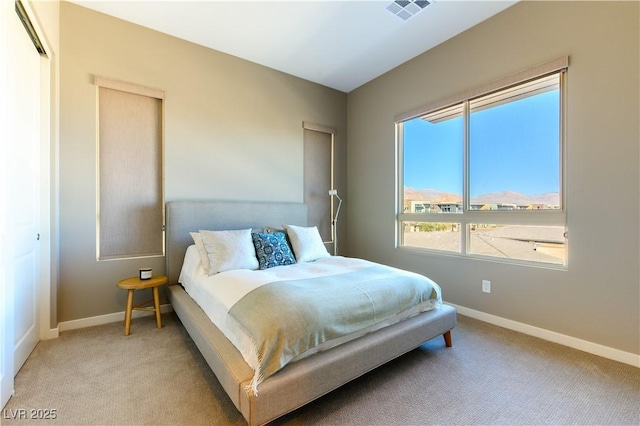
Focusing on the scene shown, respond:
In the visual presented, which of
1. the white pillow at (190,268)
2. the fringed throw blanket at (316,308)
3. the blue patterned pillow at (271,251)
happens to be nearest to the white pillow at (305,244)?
the blue patterned pillow at (271,251)

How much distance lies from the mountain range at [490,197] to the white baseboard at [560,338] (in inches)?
45.7

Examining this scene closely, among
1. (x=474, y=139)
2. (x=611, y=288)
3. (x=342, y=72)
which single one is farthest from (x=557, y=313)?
(x=342, y=72)

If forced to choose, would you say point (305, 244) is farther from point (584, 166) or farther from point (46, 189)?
point (584, 166)

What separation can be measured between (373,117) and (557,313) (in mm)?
3187

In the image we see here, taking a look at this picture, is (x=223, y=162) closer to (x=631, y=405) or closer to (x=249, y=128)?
(x=249, y=128)

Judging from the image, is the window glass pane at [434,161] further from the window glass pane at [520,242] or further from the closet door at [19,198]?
the closet door at [19,198]

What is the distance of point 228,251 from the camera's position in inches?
104

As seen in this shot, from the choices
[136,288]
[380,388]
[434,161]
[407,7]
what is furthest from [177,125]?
[380,388]

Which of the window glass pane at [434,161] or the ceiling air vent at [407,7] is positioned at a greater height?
the ceiling air vent at [407,7]

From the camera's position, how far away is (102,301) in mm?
2846

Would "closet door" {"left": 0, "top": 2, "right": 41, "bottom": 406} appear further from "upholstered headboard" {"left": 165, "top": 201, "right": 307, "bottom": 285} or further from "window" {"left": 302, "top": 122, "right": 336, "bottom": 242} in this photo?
"window" {"left": 302, "top": 122, "right": 336, "bottom": 242}

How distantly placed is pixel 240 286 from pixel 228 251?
0.74 meters

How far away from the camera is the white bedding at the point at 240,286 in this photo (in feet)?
5.48

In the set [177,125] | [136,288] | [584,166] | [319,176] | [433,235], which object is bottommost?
[136,288]
